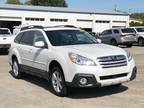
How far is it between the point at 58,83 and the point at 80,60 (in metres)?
1.02

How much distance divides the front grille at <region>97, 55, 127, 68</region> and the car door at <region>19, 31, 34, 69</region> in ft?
9.29

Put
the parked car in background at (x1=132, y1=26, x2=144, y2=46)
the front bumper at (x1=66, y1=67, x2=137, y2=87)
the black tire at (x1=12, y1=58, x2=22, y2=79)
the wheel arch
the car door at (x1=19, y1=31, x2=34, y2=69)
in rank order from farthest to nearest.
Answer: the parked car in background at (x1=132, y1=26, x2=144, y2=46) < the black tire at (x1=12, y1=58, x2=22, y2=79) < the car door at (x1=19, y1=31, x2=34, y2=69) < the wheel arch < the front bumper at (x1=66, y1=67, x2=137, y2=87)

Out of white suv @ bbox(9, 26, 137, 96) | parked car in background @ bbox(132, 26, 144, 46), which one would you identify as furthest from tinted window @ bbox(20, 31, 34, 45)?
parked car in background @ bbox(132, 26, 144, 46)

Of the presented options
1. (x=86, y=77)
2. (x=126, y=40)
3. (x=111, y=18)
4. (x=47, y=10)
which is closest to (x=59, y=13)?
(x=47, y=10)

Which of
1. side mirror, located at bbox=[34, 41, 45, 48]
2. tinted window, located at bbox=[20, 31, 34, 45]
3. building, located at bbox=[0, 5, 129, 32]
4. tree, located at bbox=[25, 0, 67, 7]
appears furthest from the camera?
tree, located at bbox=[25, 0, 67, 7]

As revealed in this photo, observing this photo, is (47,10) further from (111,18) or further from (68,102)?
(68,102)

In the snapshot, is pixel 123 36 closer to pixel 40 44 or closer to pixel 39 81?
pixel 39 81

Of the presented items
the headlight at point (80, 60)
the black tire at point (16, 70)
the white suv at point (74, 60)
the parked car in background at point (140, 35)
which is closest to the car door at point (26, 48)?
the white suv at point (74, 60)

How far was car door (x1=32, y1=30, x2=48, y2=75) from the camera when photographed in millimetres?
10023

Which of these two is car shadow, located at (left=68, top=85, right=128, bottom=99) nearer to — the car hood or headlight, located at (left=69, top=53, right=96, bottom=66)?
headlight, located at (left=69, top=53, right=96, bottom=66)

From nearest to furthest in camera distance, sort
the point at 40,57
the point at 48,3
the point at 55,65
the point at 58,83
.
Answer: the point at 58,83, the point at 55,65, the point at 40,57, the point at 48,3

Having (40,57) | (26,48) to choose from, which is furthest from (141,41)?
(40,57)

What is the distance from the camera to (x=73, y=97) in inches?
365

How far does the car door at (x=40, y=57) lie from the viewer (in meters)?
10.0
